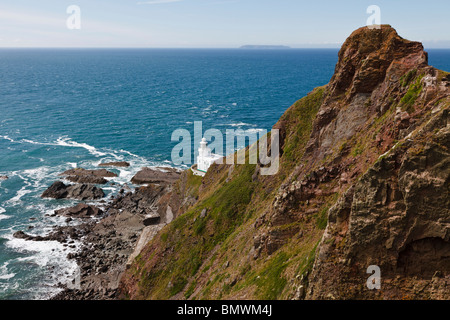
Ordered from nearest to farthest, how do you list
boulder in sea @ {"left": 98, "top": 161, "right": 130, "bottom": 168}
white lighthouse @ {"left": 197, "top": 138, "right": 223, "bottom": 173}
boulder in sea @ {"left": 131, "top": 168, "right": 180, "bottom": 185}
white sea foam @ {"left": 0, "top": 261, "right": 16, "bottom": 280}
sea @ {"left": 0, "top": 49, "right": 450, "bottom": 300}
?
white sea foam @ {"left": 0, "top": 261, "right": 16, "bottom": 280} → sea @ {"left": 0, "top": 49, "right": 450, "bottom": 300} → white lighthouse @ {"left": 197, "top": 138, "right": 223, "bottom": 173} → boulder in sea @ {"left": 131, "top": 168, "right": 180, "bottom": 185} → boulder in sea @ {"left": 98, "top": 161, "right": 130, "bottom": 168}

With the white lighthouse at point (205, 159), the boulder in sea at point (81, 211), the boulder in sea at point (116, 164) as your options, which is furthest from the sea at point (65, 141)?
the white lighthouse at point (205, 159)

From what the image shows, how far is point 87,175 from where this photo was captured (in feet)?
291

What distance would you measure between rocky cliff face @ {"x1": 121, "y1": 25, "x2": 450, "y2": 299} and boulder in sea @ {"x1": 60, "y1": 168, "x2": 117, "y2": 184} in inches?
1572

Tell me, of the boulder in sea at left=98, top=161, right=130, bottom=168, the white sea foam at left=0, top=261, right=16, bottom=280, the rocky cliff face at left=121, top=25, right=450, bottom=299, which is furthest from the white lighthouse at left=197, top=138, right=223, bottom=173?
the white sea foam at left=0, top=261, right=16, bottom=280

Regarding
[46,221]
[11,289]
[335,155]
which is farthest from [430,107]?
[46,221]

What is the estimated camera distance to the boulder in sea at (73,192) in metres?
79.5

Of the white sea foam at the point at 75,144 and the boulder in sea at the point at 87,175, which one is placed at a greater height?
the white sea foam at the point at 75,144

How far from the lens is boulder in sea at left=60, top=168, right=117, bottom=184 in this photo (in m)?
86.2

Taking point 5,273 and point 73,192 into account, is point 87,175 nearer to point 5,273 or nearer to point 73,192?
point 73,192

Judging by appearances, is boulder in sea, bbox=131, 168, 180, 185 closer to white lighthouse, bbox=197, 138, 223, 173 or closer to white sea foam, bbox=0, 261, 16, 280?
white lighthouse, bbox=197, 138, 223, 173

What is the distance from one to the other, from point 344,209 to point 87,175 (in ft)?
262

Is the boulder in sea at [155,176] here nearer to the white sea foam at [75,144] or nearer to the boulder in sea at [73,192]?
the boulder in sea at [73,192]

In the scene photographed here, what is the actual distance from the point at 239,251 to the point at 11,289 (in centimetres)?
3630
